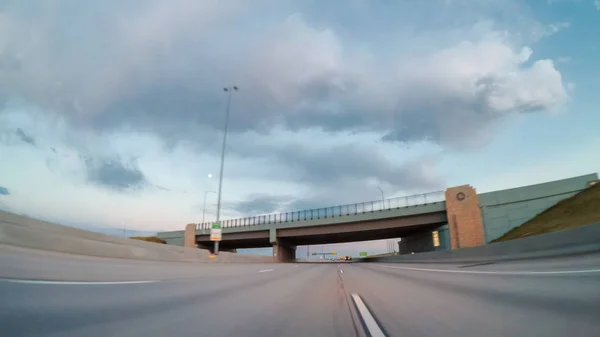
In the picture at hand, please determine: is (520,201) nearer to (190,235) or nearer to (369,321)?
(369,321)

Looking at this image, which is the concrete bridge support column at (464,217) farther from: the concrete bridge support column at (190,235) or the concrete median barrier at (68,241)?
the concrete bridge support column at (190,235)

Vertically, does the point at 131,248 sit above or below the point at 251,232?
below

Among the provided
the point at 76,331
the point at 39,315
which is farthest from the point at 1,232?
the point at 76,331

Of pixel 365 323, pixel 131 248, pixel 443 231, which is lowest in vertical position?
pixel 365 323

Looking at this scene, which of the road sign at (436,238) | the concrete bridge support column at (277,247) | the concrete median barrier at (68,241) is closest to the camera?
the concrete median barrier at (68,241)

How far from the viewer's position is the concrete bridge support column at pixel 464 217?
40281 millimetres

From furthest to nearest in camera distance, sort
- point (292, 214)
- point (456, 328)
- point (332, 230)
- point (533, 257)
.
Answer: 1. point (292, 214)
2. point (332, 230)
3. point (533, 257)
4. point (456, 328)

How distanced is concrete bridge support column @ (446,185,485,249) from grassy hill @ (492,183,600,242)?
356 centimetres

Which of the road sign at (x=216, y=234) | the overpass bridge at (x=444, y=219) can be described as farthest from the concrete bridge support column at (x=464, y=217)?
the road sign at (x=216, y=234)

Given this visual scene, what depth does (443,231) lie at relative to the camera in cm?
4856

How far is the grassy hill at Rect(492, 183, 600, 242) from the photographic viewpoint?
1020 inches

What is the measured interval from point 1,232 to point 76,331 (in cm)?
1071

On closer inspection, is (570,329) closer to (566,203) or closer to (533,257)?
(533,257)

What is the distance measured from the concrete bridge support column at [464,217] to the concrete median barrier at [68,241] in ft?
115
